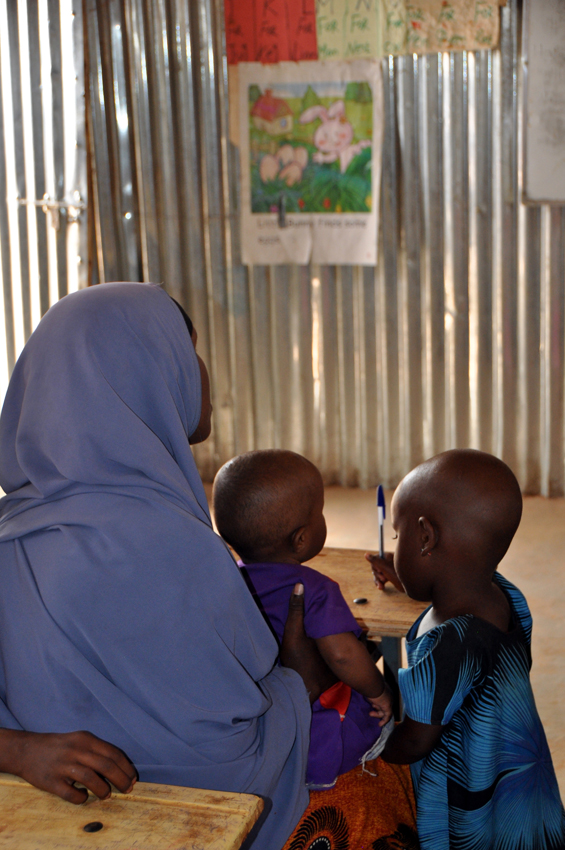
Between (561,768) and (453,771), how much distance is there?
115 centimetres

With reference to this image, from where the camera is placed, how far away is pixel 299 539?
1788 millimetres

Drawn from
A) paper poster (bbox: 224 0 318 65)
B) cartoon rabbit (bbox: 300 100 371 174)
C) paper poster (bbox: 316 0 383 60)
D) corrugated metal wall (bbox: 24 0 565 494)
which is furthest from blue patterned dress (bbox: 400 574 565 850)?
paper poster (bbox: 224 0 318 65)

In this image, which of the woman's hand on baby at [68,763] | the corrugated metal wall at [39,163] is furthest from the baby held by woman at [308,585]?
the corrugated metal wall at [39,163]

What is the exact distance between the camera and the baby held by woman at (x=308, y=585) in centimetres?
162

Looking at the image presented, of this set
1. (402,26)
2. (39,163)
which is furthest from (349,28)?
(39,163)

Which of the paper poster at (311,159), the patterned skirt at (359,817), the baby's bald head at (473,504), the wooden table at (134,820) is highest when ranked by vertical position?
the paper poster at (311,159)

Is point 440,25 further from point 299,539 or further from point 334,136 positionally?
point 299,539

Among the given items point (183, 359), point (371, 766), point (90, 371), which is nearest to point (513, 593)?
point (371, 766)

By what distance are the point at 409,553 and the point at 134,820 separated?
746 mm

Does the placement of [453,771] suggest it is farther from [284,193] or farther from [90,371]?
[284,193]

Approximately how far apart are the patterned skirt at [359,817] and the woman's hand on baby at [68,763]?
20.1 inches

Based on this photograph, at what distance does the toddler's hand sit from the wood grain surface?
144mm

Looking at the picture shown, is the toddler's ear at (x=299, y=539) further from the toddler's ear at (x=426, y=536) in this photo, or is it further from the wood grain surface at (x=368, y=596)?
the toddler's ear at (x=426, y=536)

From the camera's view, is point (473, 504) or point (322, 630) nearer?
point (473, 504)
